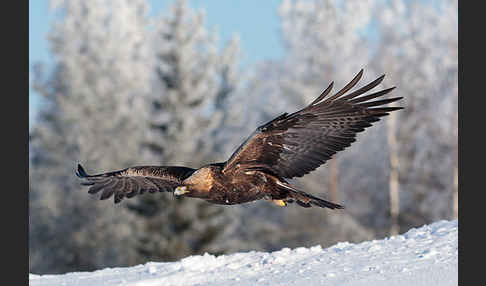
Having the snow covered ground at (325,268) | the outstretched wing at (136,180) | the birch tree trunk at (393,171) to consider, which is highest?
the birch tree trunk at (393,171)

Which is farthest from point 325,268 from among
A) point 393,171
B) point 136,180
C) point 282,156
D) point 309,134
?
point 393,171

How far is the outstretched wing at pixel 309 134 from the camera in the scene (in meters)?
7.38

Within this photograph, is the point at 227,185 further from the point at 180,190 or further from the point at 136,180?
the point at 136,180

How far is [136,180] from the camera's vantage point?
9.01 m

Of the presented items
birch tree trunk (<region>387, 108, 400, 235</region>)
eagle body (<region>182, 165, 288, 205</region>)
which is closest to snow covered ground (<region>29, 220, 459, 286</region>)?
eagle body (<region>182, 165, 288, 205</region>)

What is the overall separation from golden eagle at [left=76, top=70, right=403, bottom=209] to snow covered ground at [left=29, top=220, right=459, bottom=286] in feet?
2.51

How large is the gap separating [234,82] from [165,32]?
485cm

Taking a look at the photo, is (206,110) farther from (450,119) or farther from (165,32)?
(450,119)

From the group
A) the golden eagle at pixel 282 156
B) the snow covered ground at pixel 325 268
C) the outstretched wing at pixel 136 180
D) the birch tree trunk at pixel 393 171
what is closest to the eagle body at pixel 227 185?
the golden eagle at pixel 282 156

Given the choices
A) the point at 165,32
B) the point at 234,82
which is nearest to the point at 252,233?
the point at 234,82

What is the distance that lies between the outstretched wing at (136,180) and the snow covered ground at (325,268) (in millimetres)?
951

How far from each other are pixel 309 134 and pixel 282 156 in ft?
1.30

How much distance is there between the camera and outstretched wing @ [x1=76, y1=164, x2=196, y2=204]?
8.12 m

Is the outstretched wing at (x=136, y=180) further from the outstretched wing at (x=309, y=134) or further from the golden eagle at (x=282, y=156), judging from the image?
the outstretched wing at (x=309, y=134)
